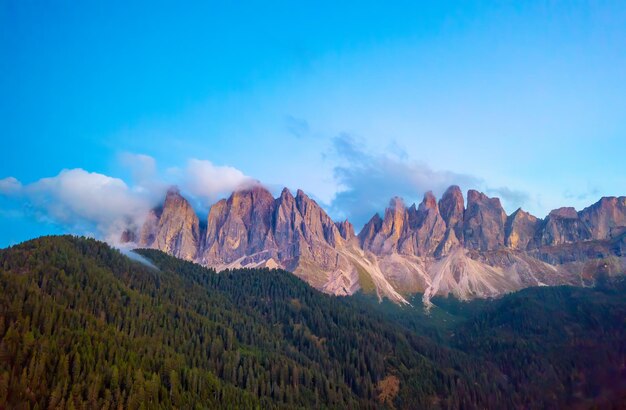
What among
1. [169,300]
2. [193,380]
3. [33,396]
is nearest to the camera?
[33,396]

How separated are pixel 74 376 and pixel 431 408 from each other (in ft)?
375

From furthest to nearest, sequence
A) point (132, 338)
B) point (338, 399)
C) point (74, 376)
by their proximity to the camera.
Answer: point (338, 399)
point (132, 338)
point (74, 376)

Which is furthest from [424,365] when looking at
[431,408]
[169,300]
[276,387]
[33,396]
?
[33,396]

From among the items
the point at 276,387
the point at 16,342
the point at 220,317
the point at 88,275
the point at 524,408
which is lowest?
the point at 524,408

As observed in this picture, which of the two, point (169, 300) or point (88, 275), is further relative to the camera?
point (169, 300)

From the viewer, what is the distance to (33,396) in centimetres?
9675

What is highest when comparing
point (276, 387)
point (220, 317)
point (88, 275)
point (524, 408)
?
point (88, 275)

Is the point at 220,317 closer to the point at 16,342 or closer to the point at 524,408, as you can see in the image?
the point at 16,342

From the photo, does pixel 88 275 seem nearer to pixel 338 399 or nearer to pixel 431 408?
pixel 338 399

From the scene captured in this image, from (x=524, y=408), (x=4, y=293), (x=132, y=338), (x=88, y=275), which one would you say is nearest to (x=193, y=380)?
(x=132, y=338)

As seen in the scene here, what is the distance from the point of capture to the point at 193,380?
128500mm

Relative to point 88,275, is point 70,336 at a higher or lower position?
lower

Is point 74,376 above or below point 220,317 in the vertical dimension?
below

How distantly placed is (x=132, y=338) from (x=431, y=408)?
99.0 meters
